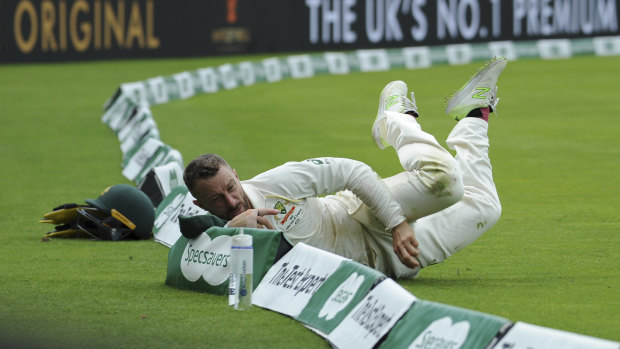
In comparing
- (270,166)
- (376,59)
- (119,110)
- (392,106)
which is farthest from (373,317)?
(376,59)

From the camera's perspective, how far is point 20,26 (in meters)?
29.1

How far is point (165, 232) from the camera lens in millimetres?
9500

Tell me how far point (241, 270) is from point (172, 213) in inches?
131

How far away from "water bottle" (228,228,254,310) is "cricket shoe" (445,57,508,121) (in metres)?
2.28

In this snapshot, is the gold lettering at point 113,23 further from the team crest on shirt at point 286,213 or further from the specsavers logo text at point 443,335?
the specsavers logo text at point 443,335

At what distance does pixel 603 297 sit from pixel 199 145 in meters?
10.4

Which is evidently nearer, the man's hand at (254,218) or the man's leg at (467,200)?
the man's hand at (254,218)

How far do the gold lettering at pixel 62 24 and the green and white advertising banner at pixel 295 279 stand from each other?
23.4 metres

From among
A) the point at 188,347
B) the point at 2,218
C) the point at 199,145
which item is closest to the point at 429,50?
the point at 199,145

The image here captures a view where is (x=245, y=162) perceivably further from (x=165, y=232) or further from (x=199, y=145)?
(x=165, y=232)

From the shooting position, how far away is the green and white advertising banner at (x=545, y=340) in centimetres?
438

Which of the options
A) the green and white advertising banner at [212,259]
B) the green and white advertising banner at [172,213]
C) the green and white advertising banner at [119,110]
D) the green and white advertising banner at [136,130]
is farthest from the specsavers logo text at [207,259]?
the green and white advertising banner at [119,110]

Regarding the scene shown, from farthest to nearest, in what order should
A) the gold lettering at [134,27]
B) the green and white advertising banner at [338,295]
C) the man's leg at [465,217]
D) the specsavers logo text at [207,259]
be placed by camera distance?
the gold lettering at [134,27] → the man's leg at [465,217] → the specsavers logo text at [207,259] → the green and white advertising banner at [338,295]

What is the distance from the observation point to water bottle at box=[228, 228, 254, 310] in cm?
634
